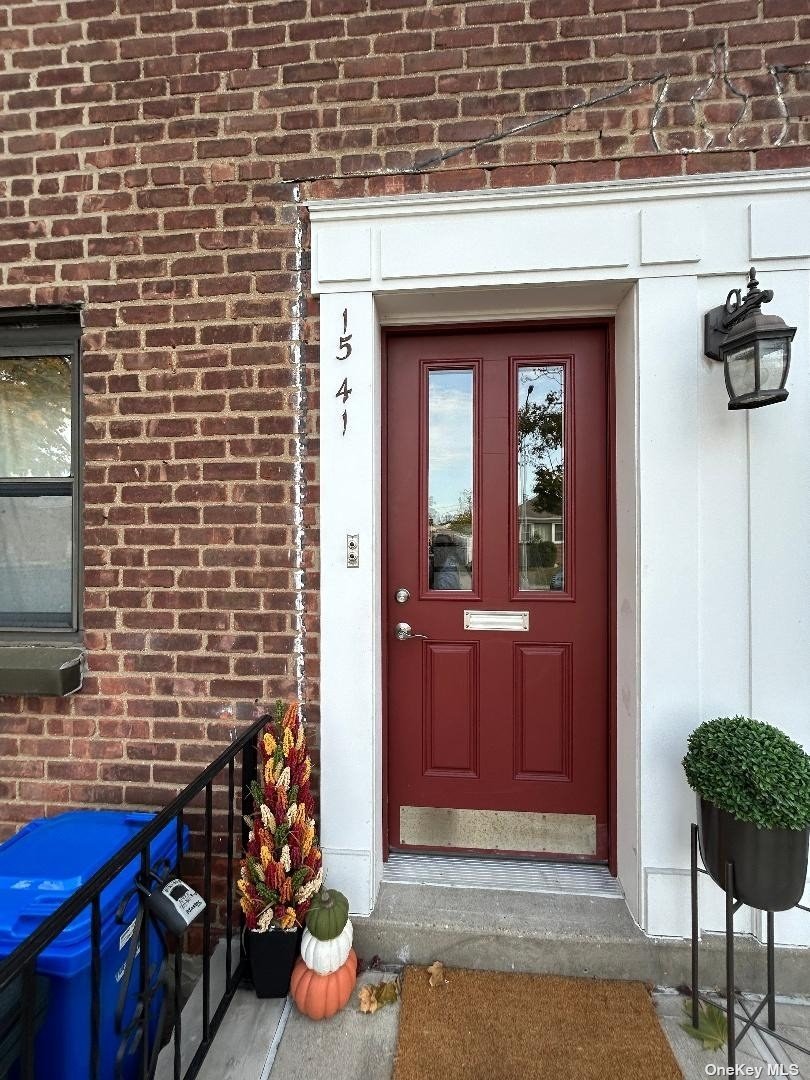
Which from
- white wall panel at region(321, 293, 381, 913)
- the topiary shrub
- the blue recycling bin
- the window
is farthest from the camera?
the window

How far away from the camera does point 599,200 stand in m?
2.09

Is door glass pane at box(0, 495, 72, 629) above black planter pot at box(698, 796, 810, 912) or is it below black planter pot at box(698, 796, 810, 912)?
above

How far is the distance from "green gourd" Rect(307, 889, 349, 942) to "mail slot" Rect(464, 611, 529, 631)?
1176 mm

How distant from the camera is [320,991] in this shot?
1846mm

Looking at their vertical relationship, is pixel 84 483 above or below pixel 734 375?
below

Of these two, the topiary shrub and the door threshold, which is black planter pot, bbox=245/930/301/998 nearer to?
the door threshold

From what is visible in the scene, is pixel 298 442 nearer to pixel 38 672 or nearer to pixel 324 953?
pixel 38 672

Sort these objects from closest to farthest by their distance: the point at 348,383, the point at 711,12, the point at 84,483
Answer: the point at 711,12 → the point at 348,383 → the point at 84,483

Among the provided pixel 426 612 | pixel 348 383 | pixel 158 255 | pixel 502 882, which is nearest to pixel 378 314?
pixel 348 383

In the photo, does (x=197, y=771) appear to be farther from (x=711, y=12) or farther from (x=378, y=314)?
(x=711, y=12)

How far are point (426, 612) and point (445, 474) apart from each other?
25.6 inches

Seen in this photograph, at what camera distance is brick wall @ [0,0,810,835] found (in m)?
2.11

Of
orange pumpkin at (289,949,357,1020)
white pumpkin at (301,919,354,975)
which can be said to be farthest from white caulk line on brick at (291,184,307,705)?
orange pumpkin at (289,949,357,1020)

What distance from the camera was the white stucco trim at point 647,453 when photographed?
2.03 m
